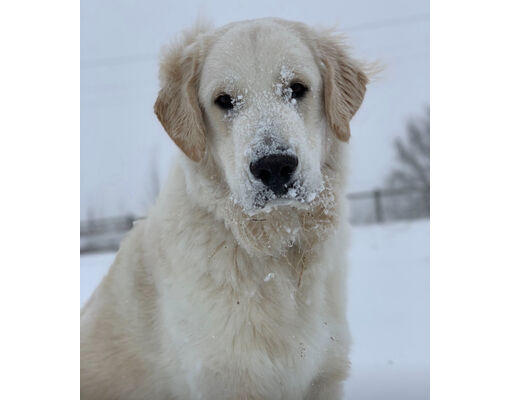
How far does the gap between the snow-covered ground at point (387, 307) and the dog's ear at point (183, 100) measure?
2.95 feet

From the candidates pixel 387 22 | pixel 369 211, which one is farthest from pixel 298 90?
pixel 369 211

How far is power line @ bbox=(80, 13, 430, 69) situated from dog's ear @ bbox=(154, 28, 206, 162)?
0.24m

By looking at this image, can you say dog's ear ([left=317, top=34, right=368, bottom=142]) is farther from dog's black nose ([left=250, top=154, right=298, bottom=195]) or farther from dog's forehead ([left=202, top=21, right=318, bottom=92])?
dog's black nose ([left=250, top=154, right=298, bottom=195])

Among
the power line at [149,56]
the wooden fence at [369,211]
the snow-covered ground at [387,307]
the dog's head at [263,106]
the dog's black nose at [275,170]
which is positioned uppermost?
the power line at [149,56]

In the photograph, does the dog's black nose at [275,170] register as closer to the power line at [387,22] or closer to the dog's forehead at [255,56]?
the dog's forehead at [255,56]

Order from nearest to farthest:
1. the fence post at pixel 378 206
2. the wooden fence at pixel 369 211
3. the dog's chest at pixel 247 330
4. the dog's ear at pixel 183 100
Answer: the dog's chest at pixel 247 330 → the dog's ear at pixel 183 100 → the wooden fence at pixel 369 211 → the fence post at pixel 378 206

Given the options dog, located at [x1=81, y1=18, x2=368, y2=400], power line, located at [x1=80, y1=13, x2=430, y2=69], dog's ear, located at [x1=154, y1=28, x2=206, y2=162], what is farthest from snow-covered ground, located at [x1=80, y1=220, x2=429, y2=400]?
power line, located at [x1=80, y1=13, x2=430, y2=69]

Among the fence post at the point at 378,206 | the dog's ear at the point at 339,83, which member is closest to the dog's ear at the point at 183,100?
the dog's ear at the point at 339,83

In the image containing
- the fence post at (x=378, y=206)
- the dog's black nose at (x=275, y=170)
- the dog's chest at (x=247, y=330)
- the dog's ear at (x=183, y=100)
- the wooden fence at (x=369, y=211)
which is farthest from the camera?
the fence post at (x=378, y=206)

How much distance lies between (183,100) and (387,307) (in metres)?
1.65

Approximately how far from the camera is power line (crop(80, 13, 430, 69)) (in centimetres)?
291

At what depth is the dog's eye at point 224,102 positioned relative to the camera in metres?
2.48

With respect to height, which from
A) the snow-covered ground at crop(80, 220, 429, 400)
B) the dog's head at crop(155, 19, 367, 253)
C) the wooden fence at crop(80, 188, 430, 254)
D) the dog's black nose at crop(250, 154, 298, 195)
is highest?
the dog's head at crop(155, 19, 367, 253)

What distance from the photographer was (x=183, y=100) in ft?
8.57
